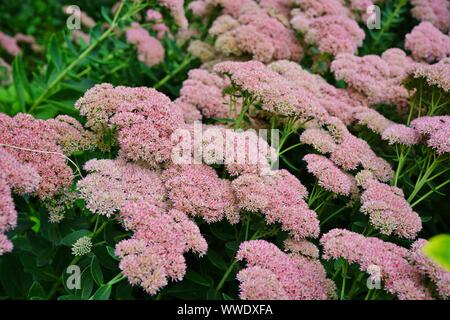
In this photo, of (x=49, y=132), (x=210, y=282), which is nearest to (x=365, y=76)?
(x=210, y=282)

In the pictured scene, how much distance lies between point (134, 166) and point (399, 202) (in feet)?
3.90

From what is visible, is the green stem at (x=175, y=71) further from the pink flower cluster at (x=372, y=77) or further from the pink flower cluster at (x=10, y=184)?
the pink flower cluster at (x=10, y=184)

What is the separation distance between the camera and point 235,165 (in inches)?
83.6

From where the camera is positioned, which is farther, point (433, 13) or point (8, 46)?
point (8, 46)

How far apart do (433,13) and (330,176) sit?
2224 mm

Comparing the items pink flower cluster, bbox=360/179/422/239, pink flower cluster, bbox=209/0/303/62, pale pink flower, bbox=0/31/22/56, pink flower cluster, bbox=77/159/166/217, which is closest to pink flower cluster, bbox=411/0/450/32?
pink flower cluster, bbox=209/0/303/62

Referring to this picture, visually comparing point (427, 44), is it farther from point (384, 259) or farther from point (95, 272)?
point (95, 272)

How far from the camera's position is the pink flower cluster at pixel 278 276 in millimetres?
1680

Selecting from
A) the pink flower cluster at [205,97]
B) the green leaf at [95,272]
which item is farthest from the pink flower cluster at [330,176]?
the green leaf at [95,272]

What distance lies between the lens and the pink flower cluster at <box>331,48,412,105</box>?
9.58ft

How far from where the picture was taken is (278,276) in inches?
70.1

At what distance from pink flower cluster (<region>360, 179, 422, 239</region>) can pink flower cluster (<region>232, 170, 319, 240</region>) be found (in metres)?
0.26

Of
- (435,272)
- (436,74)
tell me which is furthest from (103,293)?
(436,74)
